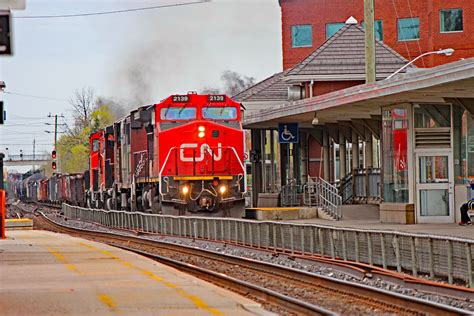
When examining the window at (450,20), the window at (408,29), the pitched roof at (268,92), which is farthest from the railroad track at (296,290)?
the window at (408,29)

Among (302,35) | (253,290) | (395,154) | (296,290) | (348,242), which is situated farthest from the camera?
(302,35)

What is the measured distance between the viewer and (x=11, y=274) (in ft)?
58.2

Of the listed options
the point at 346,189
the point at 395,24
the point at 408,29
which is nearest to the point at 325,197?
the point at 346,189

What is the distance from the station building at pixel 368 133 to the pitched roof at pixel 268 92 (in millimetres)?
72

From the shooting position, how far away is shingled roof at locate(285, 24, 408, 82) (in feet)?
153

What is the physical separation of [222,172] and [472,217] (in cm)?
854

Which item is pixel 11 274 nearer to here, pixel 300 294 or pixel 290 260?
pixel 300 294

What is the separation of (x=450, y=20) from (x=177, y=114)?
3826cm

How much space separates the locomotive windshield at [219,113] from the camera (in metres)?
33.3

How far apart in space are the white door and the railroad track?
8.17 metres

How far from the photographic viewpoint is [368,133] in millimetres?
38344

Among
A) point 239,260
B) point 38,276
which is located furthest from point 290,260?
point 38,276

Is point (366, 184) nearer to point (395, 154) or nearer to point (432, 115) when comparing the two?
point (395, 154)

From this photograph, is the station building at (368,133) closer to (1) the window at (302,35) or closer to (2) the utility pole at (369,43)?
(2) the utility pole at (369,43)
